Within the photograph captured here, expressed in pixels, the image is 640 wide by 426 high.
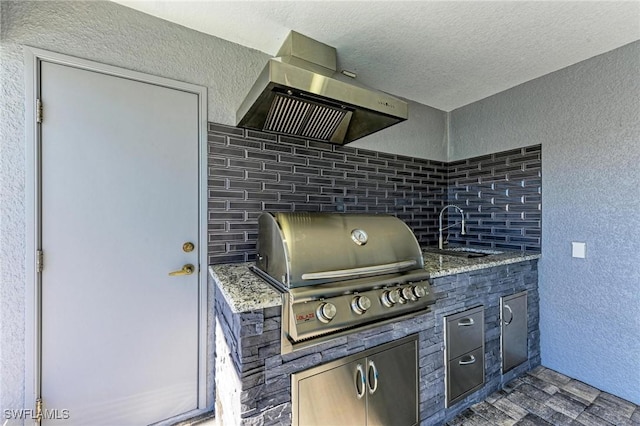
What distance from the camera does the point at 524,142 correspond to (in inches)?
99.0

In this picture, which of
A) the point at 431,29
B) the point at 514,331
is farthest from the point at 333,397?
the point at 431,29

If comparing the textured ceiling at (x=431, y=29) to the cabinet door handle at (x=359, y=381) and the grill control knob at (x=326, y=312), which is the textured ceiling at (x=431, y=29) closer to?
the grill control knob at (x=326, y=312)

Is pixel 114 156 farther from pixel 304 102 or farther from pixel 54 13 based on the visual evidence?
pixel 304 102

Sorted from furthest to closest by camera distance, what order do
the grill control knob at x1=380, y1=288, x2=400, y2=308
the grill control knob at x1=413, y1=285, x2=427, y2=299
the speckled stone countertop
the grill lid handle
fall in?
the grill control knob at x1=413, y1=285, x2=427, y2=299, the grill control knob at x1=380, y1=288, x2=400, y2=308, the grill lid handle, the speckled stone countertop

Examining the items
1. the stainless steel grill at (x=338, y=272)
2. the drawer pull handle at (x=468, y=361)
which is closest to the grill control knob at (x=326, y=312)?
the stainless steel grill at (x=338, y=272)

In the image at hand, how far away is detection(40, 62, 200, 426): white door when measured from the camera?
Answer: 1.45 meters

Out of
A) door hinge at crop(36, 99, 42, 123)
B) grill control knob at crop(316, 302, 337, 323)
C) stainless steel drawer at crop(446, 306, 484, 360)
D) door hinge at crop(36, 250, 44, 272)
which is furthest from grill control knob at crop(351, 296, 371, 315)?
door hinge at crop(36, 99, 42, 123)

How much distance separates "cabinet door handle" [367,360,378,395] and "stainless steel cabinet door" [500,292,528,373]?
1.28 meters

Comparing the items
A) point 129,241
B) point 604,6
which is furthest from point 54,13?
point 604,6

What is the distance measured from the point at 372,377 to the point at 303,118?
5.29ft

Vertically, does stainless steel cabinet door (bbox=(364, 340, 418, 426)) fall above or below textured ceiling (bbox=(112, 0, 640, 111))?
below

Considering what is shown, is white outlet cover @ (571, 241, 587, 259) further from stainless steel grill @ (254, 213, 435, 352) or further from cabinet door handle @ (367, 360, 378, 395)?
cabinet door handle @ (367, 360, 378, 395)

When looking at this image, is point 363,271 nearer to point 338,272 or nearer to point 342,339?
point 338,272

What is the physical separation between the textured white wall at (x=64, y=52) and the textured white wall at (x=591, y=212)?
2549 millimetres
